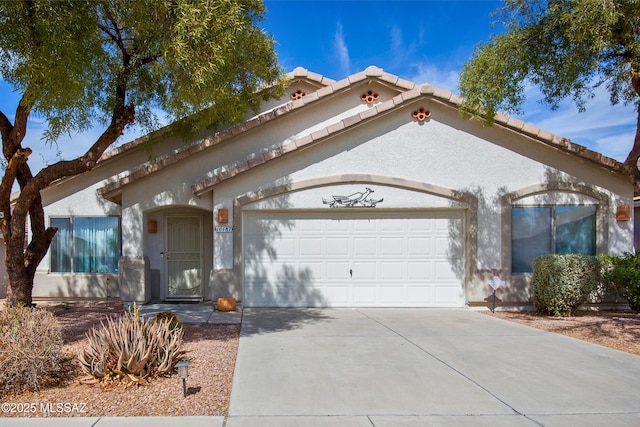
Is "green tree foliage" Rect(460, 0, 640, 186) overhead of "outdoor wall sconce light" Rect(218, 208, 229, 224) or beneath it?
overhead

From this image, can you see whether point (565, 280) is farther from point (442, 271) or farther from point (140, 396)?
point (140, 396)

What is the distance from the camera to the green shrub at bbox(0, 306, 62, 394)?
5.39 m

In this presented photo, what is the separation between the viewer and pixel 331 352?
24.4 ft

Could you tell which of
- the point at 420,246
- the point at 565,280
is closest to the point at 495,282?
the point at 565,280

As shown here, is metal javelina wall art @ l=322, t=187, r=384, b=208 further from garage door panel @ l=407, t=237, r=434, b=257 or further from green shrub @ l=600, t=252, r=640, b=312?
green shrub @ l=600, t=252, r=640, b=312

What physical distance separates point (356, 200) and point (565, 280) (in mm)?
4978

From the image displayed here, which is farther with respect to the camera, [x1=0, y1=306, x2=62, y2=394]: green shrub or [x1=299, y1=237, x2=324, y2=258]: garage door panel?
[x1=299, y1=237, x2=324, y2=258]: garage door panel

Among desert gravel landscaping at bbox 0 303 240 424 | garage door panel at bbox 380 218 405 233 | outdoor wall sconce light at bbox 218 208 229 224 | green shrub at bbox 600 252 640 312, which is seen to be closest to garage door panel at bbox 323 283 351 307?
garage door panel at bbox 380 218 405 233

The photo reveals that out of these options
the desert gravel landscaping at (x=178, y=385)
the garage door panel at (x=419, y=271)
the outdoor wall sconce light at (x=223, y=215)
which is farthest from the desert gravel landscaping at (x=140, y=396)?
the garage door panel at (x=419, y=271)

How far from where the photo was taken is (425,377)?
6.23 meters

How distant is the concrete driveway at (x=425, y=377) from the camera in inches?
198

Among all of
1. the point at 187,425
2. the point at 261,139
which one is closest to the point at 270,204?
the point at 261,139

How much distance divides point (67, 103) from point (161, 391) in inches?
207

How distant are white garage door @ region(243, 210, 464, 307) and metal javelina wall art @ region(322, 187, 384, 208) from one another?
0.33 m
